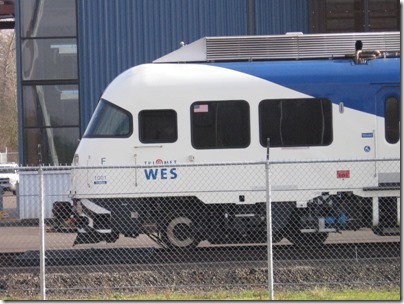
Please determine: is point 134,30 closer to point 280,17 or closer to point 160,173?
point 280,17

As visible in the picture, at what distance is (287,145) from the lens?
14.7 meters

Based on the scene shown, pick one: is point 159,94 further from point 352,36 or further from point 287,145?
point 352,36

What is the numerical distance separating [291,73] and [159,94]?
234 cm

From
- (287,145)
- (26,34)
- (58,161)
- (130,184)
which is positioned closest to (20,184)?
(58,161)

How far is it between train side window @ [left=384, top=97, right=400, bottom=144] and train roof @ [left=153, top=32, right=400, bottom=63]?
102cm

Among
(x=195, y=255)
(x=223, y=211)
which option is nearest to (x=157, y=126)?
(x=223, y=211)

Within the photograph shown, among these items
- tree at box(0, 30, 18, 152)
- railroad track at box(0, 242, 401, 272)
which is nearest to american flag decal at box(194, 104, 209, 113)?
railroad track at box(0, 242, 401, 272)

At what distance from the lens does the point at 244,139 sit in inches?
579

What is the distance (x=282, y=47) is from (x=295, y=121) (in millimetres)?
1425

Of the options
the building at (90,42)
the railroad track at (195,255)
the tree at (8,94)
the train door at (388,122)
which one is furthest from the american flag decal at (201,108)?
the tree at (8,94)

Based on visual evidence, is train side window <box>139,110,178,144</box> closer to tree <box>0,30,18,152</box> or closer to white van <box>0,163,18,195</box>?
white van <box>0,163,18,195</box>

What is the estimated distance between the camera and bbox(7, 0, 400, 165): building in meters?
24.0

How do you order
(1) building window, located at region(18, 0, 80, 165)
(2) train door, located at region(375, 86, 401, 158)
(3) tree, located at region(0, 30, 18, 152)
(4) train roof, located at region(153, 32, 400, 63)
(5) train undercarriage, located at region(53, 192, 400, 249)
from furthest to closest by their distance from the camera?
(3) tree, located at region(0, 30, 18, 152) < (1) building window, located at region(18, 0, 80, 165) < (4) train roof, located at region(153, 32, 400, 63) < (2) train door, located at region(375, 86, 401, 158) < (5) train undercarriage, located at region(53, 192, 400, 249)

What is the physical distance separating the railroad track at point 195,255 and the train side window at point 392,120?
75.1 inches
